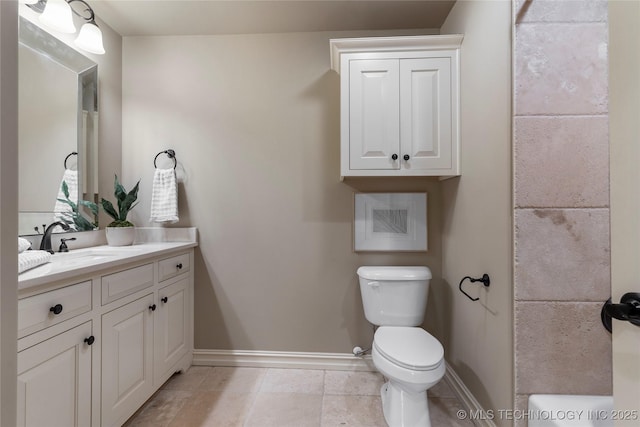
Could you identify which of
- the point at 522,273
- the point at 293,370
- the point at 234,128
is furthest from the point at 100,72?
the point at 522,273

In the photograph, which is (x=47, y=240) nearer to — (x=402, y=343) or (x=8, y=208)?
(x=8, y=208)

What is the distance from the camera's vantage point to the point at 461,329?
179 centimetres

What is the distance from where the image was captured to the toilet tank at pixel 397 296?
182 centimetres

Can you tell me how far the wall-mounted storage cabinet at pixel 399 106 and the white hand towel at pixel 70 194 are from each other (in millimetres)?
1653

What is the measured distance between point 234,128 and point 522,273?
1.95 m

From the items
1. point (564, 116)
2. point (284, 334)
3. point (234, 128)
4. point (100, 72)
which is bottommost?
point (284, 334)

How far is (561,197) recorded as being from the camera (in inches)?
47.8

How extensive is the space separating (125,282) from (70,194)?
2.58 ft

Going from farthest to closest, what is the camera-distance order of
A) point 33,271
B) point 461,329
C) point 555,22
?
1. point 461,329
2. point 555,22
3. point 33,271

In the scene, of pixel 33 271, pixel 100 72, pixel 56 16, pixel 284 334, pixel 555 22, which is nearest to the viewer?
pixel 33 271

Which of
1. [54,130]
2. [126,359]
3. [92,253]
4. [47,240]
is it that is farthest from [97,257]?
[54,130]

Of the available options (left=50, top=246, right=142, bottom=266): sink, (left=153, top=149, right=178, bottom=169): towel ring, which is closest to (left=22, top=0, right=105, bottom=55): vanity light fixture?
(left=153, top=149, right=178, bottom=169): towel ring

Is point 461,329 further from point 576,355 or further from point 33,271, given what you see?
point 33,271

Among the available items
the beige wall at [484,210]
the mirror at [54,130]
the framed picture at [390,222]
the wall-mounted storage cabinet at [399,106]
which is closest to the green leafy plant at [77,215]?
the mirror at [54,130]
